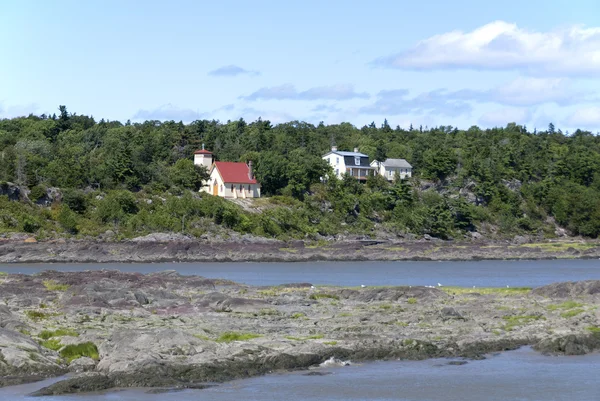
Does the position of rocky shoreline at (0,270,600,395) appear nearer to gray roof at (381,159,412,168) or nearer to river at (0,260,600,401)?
river at (0,260,600,401)

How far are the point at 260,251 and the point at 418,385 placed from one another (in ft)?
181

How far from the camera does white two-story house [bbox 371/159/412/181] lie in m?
109

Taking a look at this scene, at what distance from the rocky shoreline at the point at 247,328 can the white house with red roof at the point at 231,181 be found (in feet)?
164

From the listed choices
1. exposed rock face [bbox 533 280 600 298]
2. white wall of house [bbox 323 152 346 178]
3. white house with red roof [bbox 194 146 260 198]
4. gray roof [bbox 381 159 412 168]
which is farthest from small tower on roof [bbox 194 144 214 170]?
exposed rock face [bbox 533 280 600 298]

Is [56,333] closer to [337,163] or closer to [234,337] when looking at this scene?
[234,337]

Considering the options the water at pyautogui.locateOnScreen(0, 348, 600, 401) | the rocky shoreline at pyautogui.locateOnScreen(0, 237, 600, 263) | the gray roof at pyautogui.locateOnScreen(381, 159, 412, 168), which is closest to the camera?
the water at pyautogui.locateOnScreen(0, 348, 600, 401)

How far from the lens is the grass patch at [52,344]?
24.8 metres

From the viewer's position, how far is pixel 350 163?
107 metres

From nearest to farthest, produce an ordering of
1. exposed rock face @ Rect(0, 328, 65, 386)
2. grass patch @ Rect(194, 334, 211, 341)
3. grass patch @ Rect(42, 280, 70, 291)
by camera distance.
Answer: exposed rock face @ Rect(0, 328, 65, 386), grass patch @ Rect(194, 334, 211, 341), grass patch @ Rect(42, 280, 70, 291)

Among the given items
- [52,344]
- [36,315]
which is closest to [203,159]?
[36,315]

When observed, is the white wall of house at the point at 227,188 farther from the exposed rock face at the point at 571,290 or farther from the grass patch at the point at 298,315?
the grass patch at the point at 298,315

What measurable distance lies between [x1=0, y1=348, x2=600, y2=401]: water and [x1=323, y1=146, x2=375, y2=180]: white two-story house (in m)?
80.2

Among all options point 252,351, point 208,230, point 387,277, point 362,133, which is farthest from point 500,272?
point 362,133

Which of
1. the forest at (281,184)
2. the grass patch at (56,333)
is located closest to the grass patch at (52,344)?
the grass patch at (56,333)
